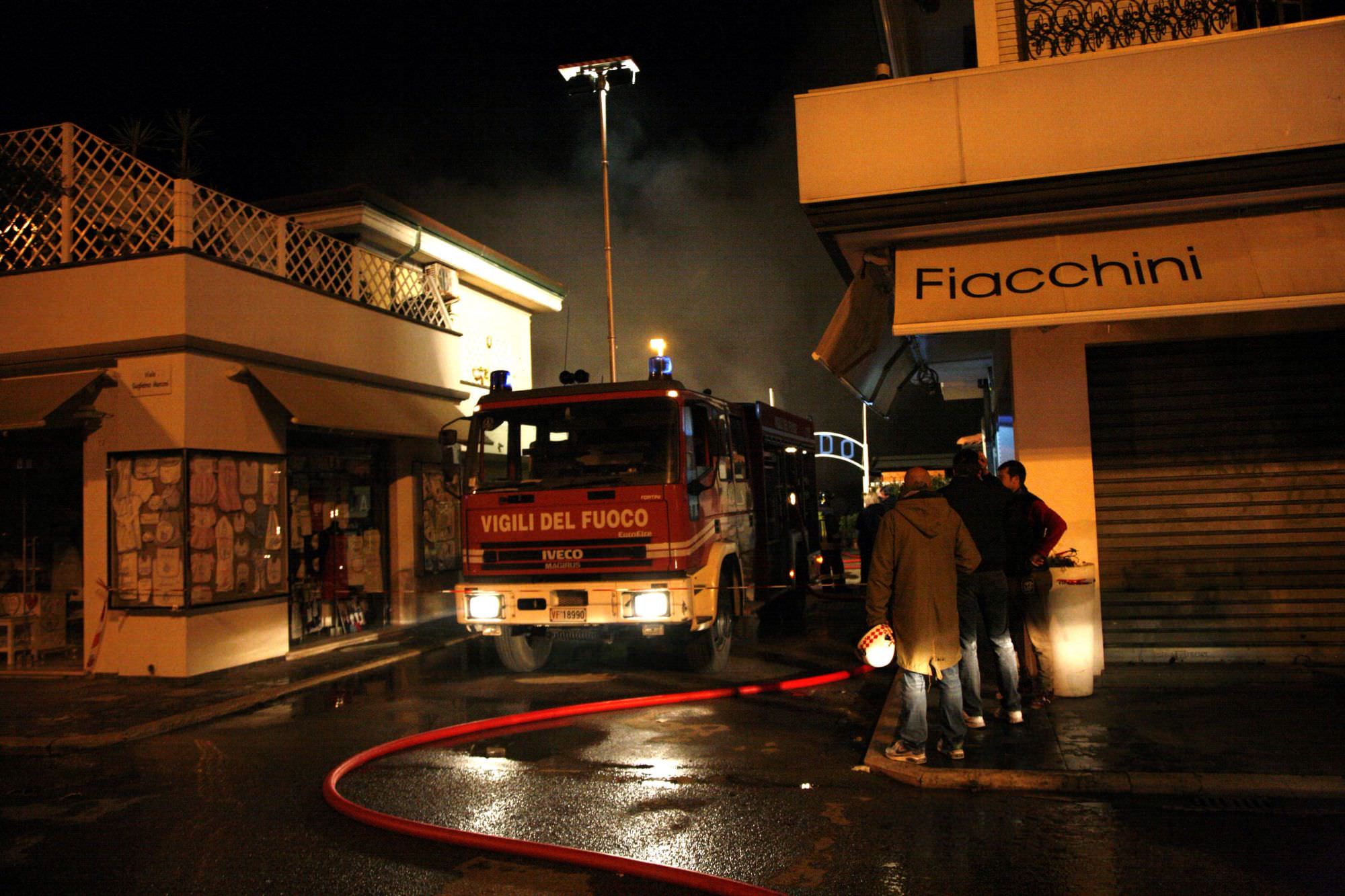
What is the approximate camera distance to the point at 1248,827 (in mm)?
5168

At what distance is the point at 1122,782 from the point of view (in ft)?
19.0

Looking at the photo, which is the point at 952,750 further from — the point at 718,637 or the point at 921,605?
the point at 718,637

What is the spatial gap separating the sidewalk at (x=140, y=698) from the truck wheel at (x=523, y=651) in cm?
204

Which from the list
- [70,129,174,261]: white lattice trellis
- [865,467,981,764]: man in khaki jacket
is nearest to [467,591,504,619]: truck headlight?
[865,467,981,764]: man in khaki jacket

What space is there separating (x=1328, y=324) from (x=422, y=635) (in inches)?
437

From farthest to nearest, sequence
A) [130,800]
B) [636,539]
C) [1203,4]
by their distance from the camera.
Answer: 1. [636,539]
2. [1203,4]
3. [130,800]

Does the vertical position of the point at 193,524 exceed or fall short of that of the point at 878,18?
it falls short

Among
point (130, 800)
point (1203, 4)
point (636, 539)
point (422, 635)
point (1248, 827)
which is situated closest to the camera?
point (1248, 827)

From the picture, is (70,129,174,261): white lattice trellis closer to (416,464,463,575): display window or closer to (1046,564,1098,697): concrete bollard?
(416,464,463,575): display window

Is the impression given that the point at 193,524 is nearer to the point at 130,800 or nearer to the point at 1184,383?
the point at 130,800

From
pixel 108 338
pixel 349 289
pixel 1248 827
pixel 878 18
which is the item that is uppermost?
pixel 878 18

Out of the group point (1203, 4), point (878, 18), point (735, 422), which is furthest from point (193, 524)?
point (1203, 4)

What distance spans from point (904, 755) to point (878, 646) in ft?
2.56

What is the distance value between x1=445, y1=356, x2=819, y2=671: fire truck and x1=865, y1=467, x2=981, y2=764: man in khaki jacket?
2959 mm
